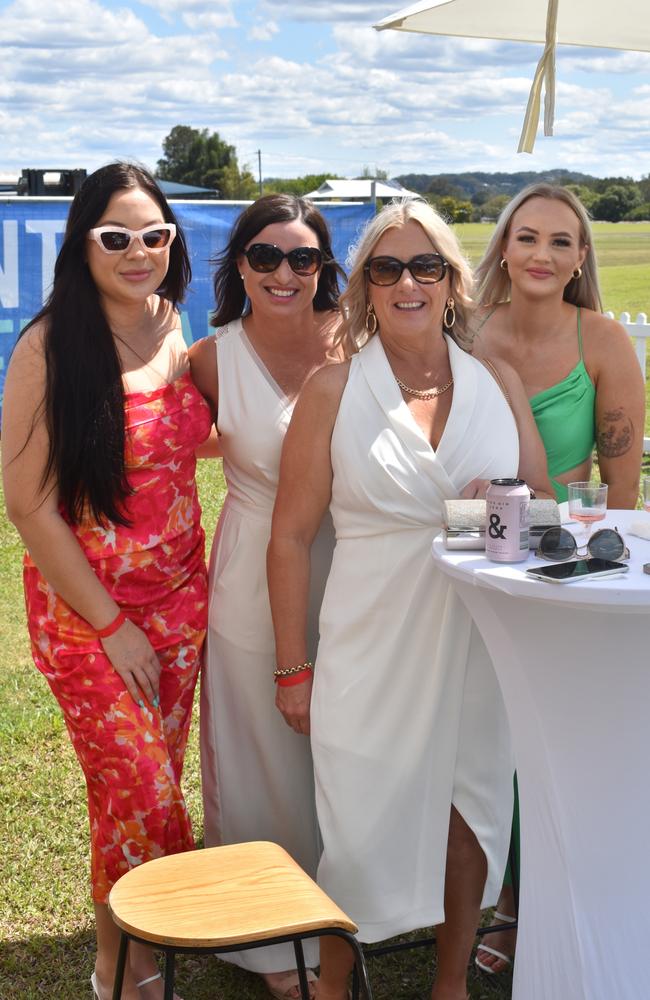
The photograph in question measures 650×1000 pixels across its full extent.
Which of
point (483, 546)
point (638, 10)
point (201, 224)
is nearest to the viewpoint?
point (483, 546)

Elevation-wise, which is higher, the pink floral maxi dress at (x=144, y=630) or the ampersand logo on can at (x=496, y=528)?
the ampersand logo on can at (x=496, y=528)

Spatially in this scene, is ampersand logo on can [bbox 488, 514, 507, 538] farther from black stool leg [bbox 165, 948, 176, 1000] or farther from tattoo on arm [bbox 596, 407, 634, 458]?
tattoo on arm [bbox 596, 407, 634, 458]

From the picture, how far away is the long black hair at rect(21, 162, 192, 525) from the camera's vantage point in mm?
2756

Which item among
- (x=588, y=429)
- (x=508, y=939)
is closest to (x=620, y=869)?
(x=508, y=939)

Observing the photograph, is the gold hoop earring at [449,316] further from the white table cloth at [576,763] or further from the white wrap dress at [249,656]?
the white table cloth at [576,763]

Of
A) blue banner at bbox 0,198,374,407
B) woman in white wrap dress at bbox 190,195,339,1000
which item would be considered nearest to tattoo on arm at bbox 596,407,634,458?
woman in white wrap dress at bbox 190,195,339,1000

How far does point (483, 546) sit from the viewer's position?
2.48 meters

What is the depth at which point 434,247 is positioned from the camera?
2822mm

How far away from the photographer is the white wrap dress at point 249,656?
3.12m

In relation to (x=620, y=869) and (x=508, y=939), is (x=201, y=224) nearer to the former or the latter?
(x=508, y=939)

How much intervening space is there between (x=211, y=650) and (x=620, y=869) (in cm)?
131

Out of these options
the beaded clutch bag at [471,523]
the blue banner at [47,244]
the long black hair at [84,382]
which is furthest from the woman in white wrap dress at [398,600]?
the blue banner at [47,244]

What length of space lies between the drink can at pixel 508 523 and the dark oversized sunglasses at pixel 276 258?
104cm

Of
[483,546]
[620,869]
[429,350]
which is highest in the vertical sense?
[429,350]
